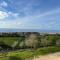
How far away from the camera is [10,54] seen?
316 centimetres

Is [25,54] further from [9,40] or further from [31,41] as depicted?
[9,40]

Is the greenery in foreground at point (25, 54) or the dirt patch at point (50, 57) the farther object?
the dirt patch at point (50, 57)

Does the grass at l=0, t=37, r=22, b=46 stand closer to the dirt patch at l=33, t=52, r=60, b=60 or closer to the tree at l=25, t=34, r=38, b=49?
the tree at l=25, t=34, r=38, b=49

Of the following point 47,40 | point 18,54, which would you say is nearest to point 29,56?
point 18,54

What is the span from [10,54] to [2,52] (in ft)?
0.63

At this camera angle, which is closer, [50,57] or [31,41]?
[50,57]

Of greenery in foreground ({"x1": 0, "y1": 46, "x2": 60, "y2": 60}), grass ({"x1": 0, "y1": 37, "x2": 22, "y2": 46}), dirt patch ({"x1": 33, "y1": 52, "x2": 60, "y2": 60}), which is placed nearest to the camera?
greenery in foreground ({"x1": 0, "y1": 46, "x2": 60, "y2": 60})

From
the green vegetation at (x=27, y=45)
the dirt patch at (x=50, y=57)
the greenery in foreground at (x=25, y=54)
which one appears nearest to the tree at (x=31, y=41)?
the green vegetation at (x=27, y=45)

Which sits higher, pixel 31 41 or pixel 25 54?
pixel 31 41

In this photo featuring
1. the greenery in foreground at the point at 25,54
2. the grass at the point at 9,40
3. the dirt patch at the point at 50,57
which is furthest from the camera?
the grass at the point at 9,40

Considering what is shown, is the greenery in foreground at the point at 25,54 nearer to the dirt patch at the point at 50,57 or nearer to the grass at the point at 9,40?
the dirt patch at the point at 50,57

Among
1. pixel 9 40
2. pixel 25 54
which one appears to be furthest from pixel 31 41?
pixel 9 40

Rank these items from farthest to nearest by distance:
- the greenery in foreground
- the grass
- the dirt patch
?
the grass, the dirt patch, the greenery in foreground

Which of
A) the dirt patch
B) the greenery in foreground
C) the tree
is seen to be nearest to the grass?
the tree
